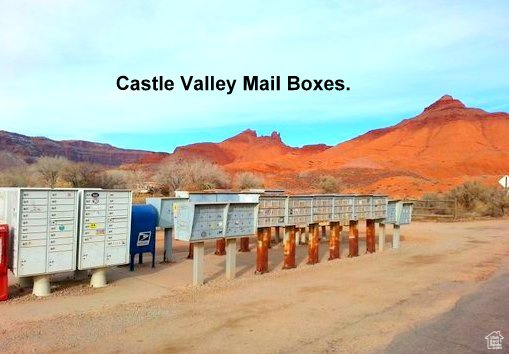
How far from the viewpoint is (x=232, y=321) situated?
22.0 ft

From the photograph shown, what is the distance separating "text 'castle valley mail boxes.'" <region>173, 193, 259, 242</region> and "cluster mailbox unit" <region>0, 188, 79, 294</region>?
77.6 inches

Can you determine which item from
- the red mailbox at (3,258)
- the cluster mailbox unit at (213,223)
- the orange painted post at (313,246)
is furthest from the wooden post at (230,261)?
the red mailbox at (3,258)

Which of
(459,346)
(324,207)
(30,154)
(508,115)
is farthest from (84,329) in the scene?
(508,115)

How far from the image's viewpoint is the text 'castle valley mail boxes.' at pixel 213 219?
9.06 metres

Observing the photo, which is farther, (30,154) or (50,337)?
(30,154)

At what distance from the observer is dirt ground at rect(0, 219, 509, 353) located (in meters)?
5.80

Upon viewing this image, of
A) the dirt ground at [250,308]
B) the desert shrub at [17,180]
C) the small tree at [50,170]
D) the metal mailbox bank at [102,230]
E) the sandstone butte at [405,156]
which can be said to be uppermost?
the sandstone butte at [405,156]

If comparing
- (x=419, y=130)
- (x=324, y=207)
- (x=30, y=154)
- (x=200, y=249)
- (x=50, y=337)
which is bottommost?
(x=50, y=337)

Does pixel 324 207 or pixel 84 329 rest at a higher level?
pixel 324 207

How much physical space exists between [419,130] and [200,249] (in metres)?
104

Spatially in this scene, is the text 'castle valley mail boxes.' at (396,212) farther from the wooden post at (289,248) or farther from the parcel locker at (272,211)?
the parcel locker at (272,211)

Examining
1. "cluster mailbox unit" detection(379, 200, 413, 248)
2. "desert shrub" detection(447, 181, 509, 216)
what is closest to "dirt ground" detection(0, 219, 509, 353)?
"cluster mailbox unit" detection(379, 200, 413, 248)

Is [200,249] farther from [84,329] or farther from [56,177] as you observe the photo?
[56,177]

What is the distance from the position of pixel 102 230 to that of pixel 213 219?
2156mm
